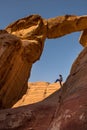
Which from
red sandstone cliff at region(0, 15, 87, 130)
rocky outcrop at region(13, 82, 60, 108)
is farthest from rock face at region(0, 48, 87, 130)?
rocky outcrop at region(13, 82, 60, 108)

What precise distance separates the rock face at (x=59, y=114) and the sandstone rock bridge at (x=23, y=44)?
4.64 m

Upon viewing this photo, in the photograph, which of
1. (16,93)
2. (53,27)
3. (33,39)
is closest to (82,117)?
(16,93)

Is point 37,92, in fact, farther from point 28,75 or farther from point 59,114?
point 59,114

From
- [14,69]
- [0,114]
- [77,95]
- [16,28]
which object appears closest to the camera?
[77,95]

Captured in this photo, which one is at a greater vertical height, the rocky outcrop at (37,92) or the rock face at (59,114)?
the rocky outcrop at (37,92)

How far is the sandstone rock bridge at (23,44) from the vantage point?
1348cm

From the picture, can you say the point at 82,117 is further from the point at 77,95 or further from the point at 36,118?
the point at 36,118

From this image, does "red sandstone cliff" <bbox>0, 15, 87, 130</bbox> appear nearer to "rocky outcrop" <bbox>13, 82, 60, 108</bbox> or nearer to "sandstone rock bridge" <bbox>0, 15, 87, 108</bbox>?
"sandstone rock bridge" <bbox>0, 15, 87, 108</bbox>

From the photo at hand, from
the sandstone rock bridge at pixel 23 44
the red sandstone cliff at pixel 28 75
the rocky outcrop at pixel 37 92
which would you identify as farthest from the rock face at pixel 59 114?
the rocky outcrop at pixel 37 92

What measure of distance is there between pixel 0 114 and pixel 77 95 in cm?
315

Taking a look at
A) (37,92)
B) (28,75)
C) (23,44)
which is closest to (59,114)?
(23,44)

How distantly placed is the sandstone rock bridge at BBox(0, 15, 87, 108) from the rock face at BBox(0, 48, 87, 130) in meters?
4.64

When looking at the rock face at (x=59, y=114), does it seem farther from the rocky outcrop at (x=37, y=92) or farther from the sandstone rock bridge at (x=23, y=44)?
the rocky outcrop at (x=37, y=92)

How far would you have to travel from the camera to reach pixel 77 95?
6434 mm
